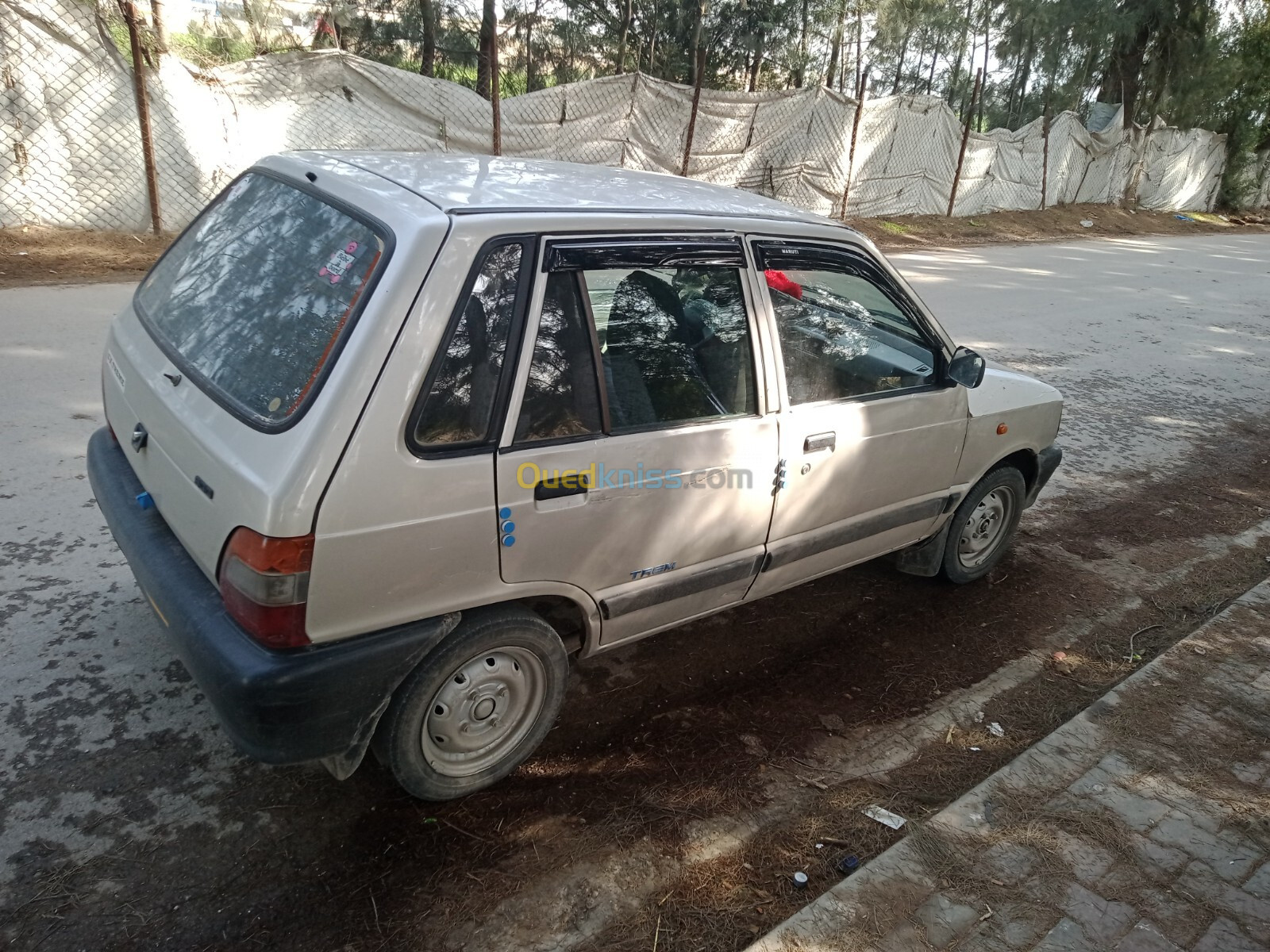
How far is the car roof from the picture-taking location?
2.58 meters

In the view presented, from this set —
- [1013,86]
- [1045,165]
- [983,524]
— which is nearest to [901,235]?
[1045,165]

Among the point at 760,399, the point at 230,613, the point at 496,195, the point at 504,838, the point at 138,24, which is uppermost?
the point at 138,24

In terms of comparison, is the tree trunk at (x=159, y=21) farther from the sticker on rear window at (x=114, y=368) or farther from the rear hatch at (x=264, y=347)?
the rear hatch at (x=264, y=347)

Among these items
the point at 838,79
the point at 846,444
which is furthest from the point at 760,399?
the point at 838,79

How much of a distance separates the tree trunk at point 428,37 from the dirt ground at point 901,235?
8.74 m

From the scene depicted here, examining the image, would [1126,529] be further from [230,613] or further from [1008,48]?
[1008,48]

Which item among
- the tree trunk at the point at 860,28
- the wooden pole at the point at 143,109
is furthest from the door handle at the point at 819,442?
the tree trunk at the point at 860,28

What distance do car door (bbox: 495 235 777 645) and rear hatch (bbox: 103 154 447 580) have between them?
46 centimetres

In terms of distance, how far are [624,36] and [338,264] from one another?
65.7 ft

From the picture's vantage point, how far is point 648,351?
2877 millimetres

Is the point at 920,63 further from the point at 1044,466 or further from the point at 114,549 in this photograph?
the point at 114,549

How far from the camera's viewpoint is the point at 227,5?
14633mm

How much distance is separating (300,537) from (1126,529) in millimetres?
4902

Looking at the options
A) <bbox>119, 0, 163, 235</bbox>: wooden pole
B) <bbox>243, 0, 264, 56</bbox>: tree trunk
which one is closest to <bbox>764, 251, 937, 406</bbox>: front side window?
<bbox>119, 0, 163, 235</bbox>: wooden pole
